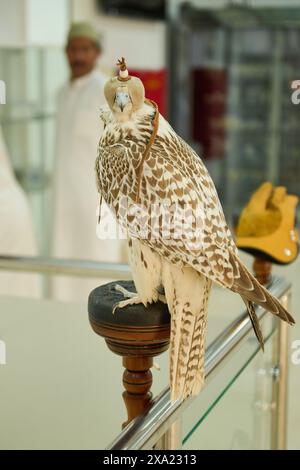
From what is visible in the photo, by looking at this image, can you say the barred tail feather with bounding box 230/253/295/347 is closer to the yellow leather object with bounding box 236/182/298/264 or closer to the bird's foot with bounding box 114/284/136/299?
the bird's foot with bounding box 114/284/136/299

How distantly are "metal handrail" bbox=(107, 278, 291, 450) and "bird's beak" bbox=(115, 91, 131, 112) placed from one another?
0.24m

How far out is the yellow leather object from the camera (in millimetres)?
945

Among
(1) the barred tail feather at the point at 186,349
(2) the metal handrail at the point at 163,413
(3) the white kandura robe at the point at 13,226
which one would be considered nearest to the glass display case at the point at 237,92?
(3) the white kandura robe at the point at 13,226

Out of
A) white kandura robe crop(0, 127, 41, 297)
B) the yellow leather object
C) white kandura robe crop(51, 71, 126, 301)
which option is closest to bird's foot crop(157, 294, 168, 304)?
the yellow leather object

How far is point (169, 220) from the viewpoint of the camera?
0.56 metres

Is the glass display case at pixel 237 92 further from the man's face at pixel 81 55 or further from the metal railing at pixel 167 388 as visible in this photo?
the metal railing at pixel 167 388

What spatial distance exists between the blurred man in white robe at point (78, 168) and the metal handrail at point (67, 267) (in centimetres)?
60

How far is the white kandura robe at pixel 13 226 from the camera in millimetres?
1624

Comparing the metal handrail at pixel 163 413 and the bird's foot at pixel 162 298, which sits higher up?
the bird's foot at pixel 162 298

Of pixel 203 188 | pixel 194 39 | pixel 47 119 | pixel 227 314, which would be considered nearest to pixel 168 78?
pixel 194 39

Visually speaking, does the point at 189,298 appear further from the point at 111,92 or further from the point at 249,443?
the point at 249,443

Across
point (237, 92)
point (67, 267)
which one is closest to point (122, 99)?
point (67, 267)

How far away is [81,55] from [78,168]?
280 millimetres
